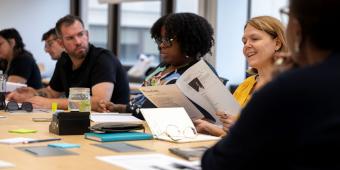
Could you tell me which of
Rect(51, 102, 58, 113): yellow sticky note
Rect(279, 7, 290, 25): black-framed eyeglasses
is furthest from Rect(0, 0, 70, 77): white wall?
Rect(279, 7, 290, 25): black-framed eyeglasses

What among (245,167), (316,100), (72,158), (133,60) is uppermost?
(316,100)

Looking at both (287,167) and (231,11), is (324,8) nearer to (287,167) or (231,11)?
(287,167)

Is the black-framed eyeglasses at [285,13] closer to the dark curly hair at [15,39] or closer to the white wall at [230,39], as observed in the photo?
the white wall at [230,39]

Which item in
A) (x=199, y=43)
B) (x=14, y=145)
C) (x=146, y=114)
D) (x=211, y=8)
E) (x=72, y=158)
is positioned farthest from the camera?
(x=211, y=8)

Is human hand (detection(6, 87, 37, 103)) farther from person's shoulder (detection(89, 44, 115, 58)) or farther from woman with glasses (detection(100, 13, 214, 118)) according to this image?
woman with glasses (detection(100, 13, 214, 118))

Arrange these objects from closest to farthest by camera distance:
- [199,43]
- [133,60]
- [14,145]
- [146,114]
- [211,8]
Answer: [14,145]
[146,114]
[199,43]
[211,8]
[133,60]

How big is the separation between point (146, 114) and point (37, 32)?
5.25 meters

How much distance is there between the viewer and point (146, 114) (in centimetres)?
239

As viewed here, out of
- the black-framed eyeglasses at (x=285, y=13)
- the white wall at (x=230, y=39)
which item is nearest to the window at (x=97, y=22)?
the white wall at (x=230, y=39)

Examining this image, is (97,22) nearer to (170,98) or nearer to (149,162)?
(170,98)

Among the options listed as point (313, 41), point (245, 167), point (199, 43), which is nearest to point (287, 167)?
point (245, 167)

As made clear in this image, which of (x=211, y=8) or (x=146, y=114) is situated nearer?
(x=146, y=114)

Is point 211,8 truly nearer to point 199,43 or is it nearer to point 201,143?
point 199,43

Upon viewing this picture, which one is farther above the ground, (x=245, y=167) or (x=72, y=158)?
(x=245, y=167)
